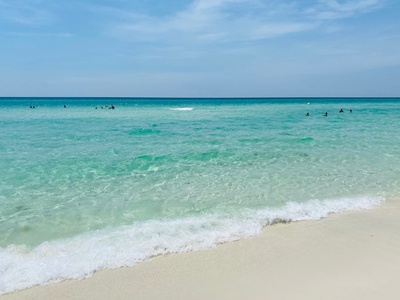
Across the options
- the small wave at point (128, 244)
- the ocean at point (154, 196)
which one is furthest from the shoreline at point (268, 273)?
the ocean at point (154, 196)

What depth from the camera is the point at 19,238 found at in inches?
229

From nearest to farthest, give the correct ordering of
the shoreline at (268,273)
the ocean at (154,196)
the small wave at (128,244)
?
the shoreline at (268,273) → the small wave at (128,244) → the ocean at (154,196)

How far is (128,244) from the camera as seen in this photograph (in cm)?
544

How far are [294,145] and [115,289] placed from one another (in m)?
12.6

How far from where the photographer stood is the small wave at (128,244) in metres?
4.60

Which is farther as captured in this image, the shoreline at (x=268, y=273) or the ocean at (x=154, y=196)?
the ocean at (x=154, y=196)

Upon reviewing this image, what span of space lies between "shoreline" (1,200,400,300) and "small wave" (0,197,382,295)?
0.58 ft

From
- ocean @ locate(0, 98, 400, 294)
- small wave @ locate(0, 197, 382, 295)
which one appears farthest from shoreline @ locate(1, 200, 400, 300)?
ocean @ locate(0, 98, 400, 294)

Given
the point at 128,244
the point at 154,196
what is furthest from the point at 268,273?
the point at 154,196

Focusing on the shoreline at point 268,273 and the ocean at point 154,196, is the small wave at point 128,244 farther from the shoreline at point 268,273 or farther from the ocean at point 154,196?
the shoreline at point 268,273

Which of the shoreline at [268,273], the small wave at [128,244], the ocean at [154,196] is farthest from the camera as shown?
the ocean at [154,196]

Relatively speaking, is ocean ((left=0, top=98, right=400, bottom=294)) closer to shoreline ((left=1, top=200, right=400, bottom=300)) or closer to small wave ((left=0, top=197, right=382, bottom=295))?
small wave ((left=0, top=197, right=382, bottom=295))

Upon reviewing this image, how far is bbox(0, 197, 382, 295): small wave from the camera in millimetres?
4598

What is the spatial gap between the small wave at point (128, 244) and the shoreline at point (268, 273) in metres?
0.18
